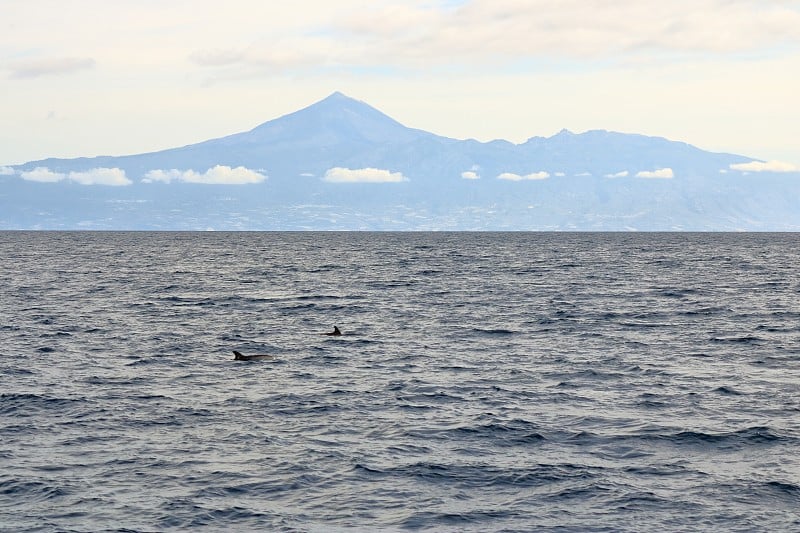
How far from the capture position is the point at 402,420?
29.8 metres

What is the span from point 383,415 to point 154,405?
7785 mm

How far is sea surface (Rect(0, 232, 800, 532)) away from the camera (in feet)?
70.3

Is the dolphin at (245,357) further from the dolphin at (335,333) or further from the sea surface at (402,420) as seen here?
the dolphin at (335,333)

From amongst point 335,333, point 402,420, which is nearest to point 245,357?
point 335,333

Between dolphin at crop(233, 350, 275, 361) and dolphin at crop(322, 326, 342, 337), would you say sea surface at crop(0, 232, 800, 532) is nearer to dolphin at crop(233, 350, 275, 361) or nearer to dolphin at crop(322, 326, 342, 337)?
dolphin at crop(233, 350, 275, 361)

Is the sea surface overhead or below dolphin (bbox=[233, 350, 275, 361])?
below

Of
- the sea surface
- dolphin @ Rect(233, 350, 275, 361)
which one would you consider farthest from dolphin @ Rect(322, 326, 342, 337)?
dolphin @ Rect(233, 350, 275, 361)

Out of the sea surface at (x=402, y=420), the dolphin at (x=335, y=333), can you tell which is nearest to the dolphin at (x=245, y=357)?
the sea surface at (x=402, y=420)

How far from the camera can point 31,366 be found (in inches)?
1555

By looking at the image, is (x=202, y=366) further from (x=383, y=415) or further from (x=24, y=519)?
(x=24, y=519)

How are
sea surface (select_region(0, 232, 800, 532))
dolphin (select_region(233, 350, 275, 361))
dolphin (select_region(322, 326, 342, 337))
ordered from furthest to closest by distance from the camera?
dolphin (select_region(322, 326, 342, 337))
dolphin (select_region(233, 350, 275, 361))
sea surface (select_region(0, 232, 800, 532))

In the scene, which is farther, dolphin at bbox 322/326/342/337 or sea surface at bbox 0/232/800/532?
dolphin at bbox 322/326/342/337

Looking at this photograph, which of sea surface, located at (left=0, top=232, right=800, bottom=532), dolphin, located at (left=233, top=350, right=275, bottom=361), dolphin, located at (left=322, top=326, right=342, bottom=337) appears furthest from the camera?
dolphin, located at (left=322, top=326, right=342, bottom=337)

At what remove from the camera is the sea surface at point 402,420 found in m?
21.4
